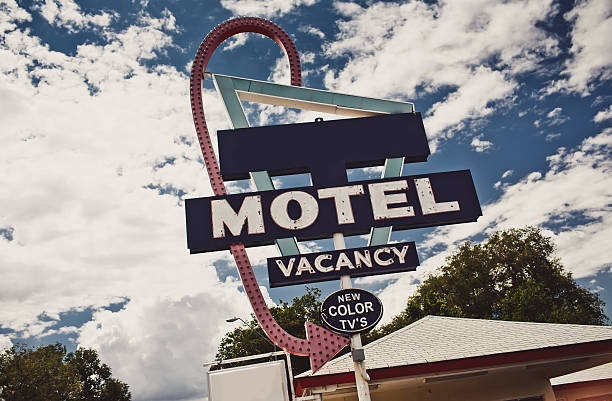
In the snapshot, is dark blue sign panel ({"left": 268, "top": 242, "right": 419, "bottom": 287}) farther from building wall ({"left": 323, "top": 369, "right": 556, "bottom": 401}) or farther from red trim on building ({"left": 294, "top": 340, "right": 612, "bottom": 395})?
building wall ({"left": 323, "top": 369, "right": 556, "bottom": 401})

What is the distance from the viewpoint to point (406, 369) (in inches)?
356

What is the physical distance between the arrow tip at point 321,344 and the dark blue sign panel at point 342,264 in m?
1.00

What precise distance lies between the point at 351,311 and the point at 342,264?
1059mm

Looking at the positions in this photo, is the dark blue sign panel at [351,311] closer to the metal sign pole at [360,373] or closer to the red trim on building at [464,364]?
the metal sign pole at [360,373]

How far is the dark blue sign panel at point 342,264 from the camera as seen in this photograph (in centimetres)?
892

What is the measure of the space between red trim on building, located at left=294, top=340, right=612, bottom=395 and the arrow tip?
22.0 inches

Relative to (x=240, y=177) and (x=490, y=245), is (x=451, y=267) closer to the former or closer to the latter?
(x=490, y=245)

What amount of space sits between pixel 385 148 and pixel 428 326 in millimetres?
5768

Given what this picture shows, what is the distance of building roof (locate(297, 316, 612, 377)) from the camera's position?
9.38 metres

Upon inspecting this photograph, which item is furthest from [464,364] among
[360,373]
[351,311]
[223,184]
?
[223,184]

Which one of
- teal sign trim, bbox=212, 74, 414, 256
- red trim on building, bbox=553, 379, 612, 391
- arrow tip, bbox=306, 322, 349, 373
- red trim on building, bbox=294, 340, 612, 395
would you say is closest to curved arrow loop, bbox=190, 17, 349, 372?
arrow tip, bbox=306, 322, 349, 373

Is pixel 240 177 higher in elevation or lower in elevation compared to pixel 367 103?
lower

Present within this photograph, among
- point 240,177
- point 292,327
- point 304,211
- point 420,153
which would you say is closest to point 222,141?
point 240,177

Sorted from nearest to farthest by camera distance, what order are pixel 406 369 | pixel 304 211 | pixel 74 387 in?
pixel 406 369
pixel 304 211
pixel 74 387
